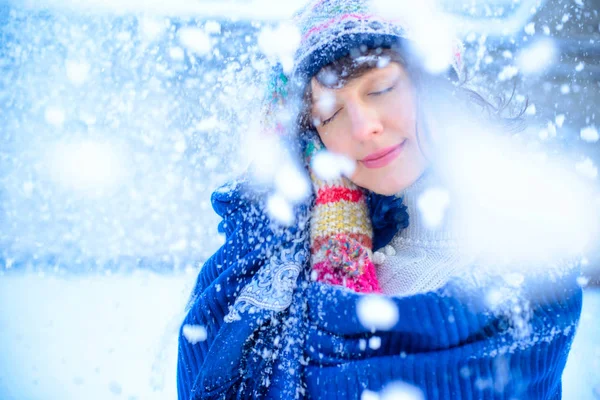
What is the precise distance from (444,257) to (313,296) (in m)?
0.31

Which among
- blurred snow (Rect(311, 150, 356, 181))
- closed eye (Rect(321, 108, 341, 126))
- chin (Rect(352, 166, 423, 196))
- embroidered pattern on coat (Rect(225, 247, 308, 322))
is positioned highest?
closed eye (Rect(321, 108, 341, 126))

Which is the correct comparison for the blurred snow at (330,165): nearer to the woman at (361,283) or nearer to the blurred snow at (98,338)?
the woman at (361,283)

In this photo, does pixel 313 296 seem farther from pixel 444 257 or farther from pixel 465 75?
pixel 465 75

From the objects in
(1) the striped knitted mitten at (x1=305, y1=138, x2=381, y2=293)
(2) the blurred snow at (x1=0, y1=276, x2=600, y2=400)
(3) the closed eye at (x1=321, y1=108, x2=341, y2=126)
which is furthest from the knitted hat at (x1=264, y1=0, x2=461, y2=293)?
(2) the blurred snow at (x1=0, y1=276, x2=600, y2=400)

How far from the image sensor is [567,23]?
231cm

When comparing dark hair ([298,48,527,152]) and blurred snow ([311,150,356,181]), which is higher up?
dark hair ([298,48,527,152])

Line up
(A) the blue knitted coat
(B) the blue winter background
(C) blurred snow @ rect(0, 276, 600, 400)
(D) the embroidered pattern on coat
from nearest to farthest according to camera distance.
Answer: (A) the blue knitted coat, (D) the embroidered pattern on coat, (C) blurred snow @ rect(0, 276, 600, 400), (B) the blue winter background

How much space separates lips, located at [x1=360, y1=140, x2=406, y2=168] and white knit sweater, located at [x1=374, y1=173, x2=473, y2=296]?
12cm

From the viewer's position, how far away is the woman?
72cm

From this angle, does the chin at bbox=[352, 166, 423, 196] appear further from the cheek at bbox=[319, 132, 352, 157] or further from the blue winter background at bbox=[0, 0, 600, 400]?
the blue winter background at bbox=[0, 0, 600, 400]

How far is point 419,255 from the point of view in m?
0.97

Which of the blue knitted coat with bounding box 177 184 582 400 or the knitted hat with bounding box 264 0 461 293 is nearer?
the blue knitted coat with bounding box 177 184 582 400

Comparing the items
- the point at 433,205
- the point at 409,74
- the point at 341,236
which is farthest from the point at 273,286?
the point at 409,74

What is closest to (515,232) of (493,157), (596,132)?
(493,157)
